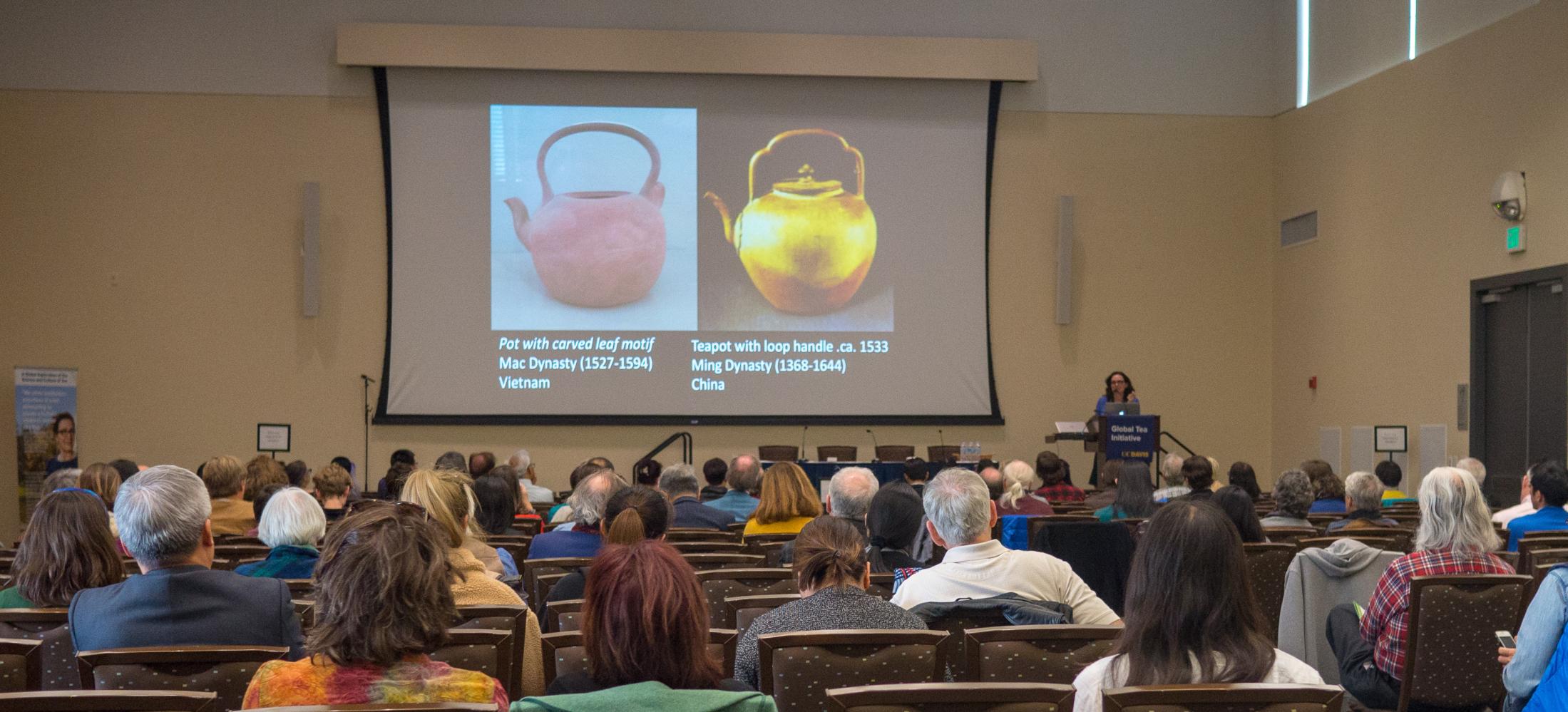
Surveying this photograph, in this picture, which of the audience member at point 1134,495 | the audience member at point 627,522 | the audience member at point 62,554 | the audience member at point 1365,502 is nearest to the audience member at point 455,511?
the audience member at point 627,522

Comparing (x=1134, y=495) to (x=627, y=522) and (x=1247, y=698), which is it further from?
(x=1247, y=698)

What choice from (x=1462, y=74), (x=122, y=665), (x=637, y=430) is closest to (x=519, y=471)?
(x=637, y=430)

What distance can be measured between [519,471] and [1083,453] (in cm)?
666

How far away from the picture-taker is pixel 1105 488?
33.2 ft

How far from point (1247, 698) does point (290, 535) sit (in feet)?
10.0

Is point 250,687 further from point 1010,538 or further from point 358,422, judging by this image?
point 358,422

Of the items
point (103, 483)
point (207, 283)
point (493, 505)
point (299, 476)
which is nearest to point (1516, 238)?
A: point (493, 505)

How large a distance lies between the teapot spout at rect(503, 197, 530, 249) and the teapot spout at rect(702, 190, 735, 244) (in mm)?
1746

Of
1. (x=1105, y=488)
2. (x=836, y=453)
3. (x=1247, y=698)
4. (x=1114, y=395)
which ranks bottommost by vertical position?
(x=1105, y=488)

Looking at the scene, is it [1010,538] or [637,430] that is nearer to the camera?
[1010,538]

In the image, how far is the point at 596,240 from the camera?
12.8 metres

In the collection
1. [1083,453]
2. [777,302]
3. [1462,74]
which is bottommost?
[1083,453]

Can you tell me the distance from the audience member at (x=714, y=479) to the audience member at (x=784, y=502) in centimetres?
179

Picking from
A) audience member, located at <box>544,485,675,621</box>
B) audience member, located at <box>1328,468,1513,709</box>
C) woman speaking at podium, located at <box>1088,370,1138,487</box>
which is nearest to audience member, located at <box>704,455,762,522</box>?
audience member, located at <box>544,485,675,621</box>
